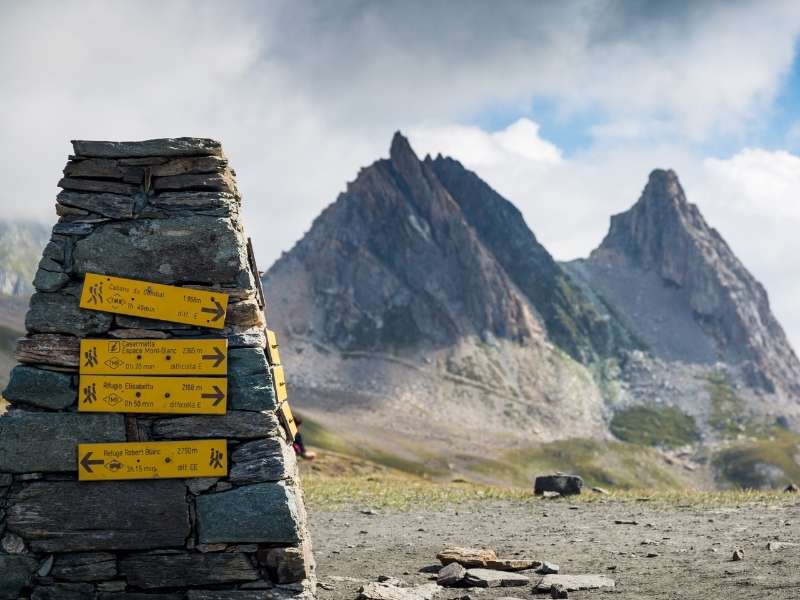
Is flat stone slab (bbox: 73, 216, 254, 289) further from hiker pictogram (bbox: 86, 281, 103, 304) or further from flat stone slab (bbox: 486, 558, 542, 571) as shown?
flat stone slab (bbox: 486, 558, 542, 571)

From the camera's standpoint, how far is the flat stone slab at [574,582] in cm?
1331

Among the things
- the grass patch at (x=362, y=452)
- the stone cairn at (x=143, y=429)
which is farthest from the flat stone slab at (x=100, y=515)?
the grass patch at (x=362, y=452)

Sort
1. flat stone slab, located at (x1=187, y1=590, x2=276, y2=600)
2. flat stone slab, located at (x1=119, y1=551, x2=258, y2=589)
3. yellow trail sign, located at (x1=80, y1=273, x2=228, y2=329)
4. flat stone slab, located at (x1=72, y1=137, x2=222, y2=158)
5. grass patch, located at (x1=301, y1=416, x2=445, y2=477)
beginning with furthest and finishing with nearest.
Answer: grass patch, located at (x1=301, y1=416, x2=445, y2=477), flat stone slab, located at (x1=72, y1=137, x2=222, y2=158), yellow trail sign, located at (x1=80, y1=273, x2=228, y2=329), flat stone slab, located at (x1=119, y1=551, x2=258, y2=589), flat stone slab, located at (x1=187, y1=590, x2=276, y2=600)

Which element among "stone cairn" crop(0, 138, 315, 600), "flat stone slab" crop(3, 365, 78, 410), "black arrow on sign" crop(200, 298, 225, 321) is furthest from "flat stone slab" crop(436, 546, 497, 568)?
"flat stone slab" crop(3, 365, 78, 410)

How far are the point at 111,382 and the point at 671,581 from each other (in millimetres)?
9196

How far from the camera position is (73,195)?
13.4 metres

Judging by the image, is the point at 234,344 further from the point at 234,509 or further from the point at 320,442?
the point at 320,442

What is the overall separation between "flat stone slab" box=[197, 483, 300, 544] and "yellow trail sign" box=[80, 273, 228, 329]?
8.39ft

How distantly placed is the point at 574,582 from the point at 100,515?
7.34m

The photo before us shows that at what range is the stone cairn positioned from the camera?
12484 millimetres

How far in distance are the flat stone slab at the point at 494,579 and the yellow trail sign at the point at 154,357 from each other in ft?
17.5

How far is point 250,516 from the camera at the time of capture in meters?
12.5

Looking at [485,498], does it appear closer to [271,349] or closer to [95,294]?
[271,349]

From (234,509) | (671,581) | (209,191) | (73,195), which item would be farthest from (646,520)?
(73,195)
